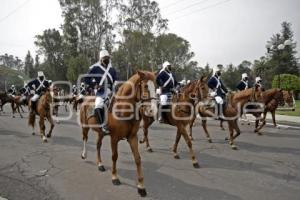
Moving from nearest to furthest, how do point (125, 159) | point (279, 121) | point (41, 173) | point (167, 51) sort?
point (41, 173), point (125, 159), point (279, 121), point (167, 51)

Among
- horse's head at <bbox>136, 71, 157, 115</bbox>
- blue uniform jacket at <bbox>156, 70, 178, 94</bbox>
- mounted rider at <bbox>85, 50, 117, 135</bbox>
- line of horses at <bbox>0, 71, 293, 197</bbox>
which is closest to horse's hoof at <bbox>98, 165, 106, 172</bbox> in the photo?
line of horses at <bbox>0, 71, 293, 197</bbox>

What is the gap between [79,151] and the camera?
1109cm

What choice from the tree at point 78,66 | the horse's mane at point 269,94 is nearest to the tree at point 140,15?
the tree at point 78,66

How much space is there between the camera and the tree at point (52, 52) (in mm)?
62594

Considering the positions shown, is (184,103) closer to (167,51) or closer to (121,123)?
(121,123)

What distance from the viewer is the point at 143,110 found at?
7.04 metres

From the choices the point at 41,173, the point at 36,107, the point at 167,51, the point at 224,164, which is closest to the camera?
the point at 41,173

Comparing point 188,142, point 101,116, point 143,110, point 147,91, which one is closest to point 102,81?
point 101,116

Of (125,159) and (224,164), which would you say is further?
(125,159)

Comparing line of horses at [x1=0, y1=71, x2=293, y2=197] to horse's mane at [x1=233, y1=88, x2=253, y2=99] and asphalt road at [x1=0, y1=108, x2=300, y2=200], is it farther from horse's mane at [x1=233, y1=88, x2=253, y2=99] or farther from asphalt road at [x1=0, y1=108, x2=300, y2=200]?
asphalt road at [x1=0, y1=108, x2=300, y2=200]

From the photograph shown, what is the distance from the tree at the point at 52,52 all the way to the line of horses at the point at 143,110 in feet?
161

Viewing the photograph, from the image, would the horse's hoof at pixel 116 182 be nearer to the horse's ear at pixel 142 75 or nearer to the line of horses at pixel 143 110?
the line of horses at pixel 143 110

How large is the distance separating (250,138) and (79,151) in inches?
255

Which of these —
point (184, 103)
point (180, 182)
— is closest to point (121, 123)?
point (180, 182)
